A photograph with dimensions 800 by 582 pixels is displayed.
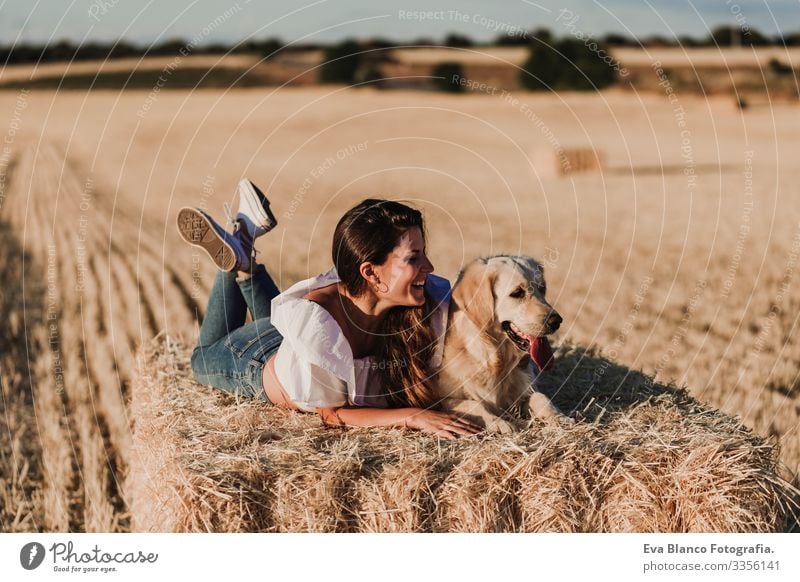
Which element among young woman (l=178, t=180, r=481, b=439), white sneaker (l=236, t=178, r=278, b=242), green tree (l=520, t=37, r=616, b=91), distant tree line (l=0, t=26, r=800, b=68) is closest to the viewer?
young woman (l=178, t=180, r=481, b=439)

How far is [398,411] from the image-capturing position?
5996 millimetres

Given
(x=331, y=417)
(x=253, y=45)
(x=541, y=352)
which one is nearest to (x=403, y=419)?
(x=331, y=417)

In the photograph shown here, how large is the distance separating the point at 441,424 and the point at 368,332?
0.81 m

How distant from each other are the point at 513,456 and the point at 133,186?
2570 centimetres

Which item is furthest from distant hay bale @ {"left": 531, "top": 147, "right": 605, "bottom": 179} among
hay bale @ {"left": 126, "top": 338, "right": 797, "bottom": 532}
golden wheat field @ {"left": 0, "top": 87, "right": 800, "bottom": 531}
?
hay bale @ {"left": 126, "top": 338, "right": 797, "bottom": 532}

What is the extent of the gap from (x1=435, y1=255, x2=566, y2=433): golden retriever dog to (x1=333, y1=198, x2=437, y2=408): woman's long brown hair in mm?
137

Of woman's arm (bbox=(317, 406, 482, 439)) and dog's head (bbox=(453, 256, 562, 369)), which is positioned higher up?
dog's head (bbox=(453, 256, 562, 369))

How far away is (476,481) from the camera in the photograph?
5457 mm

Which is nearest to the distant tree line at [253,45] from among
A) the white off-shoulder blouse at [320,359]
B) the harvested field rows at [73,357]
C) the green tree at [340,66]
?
the green tree at [340,66]

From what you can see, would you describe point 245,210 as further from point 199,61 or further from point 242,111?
point 199,61

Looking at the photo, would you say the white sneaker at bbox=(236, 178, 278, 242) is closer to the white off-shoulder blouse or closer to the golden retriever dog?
the white off-shoulder blouse

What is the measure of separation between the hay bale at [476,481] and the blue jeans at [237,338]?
91cm

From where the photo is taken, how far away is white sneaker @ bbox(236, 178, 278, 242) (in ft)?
24.0

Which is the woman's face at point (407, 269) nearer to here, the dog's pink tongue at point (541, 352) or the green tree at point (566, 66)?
the dog's pink tongue at point (541, 352)
